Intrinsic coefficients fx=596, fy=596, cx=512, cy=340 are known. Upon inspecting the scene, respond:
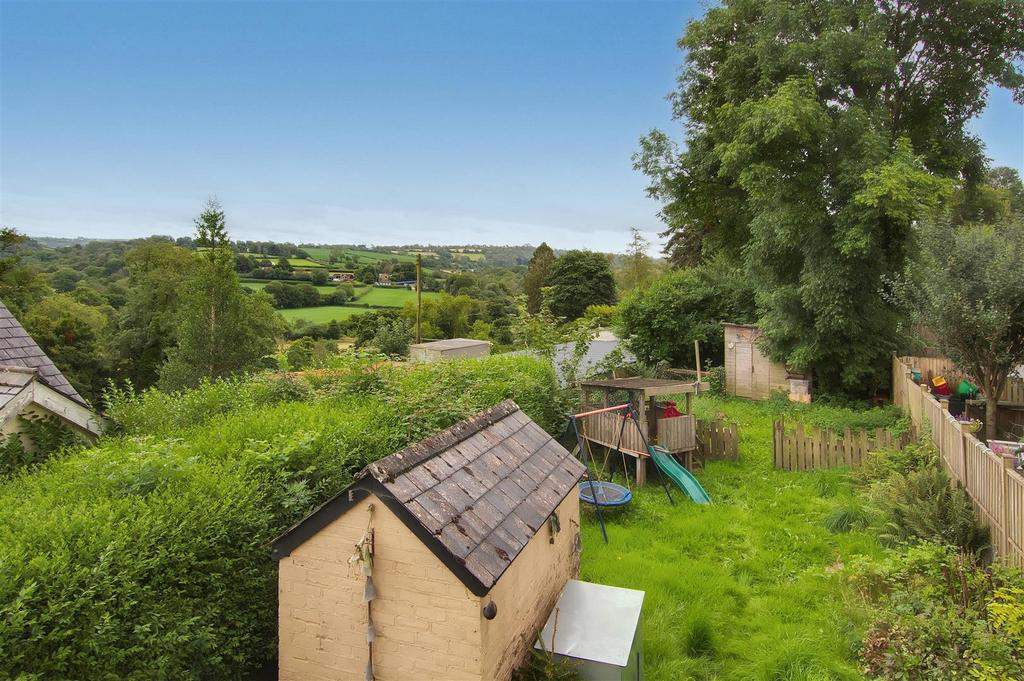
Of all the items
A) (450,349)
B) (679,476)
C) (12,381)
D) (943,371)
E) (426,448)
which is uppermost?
(12,381)

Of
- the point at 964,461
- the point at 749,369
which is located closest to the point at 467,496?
the point at 964,461

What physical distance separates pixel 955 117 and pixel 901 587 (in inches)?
862

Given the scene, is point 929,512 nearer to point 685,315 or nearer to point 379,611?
point 379,611

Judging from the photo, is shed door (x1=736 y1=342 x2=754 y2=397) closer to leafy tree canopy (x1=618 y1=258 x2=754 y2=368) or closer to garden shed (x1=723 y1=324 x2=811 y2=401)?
garden shed (x1=723 y1=324 x2=811 y2=401)

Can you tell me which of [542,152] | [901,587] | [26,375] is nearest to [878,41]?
[901,587]

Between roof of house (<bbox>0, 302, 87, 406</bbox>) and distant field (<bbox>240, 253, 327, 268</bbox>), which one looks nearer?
roof of house (<bbox>0, 302, 87, 406</bbox>)

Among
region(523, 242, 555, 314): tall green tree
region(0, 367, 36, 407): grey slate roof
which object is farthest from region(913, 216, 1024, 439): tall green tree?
region(523, 242, 555, 314): tall green tree

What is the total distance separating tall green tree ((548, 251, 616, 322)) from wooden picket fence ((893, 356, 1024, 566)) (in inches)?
2038

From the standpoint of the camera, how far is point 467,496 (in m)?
4.88

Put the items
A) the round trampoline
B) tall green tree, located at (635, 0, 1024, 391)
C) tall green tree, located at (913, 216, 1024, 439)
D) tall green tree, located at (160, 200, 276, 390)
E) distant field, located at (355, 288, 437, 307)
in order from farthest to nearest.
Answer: distant field, located at (355, 288, 437, 307), tall green tree, located at (160, 200, 276, 390), tall green tree, located at (635, 0, 1024, 391), tall green tree, located at (913, 216, 1024, 439), the round trampoline

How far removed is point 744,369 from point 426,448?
69.3ft

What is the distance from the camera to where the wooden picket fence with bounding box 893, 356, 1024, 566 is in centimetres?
631

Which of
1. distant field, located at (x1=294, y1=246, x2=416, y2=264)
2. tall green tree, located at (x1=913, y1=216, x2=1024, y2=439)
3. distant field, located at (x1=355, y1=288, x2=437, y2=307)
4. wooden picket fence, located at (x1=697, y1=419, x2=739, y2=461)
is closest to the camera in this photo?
tall green tree, located at (x1=913, y1=216, x2=1024, y2=439)

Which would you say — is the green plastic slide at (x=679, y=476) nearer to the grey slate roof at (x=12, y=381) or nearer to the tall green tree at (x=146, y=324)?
the grey slate roof at (x=12, y=381)
